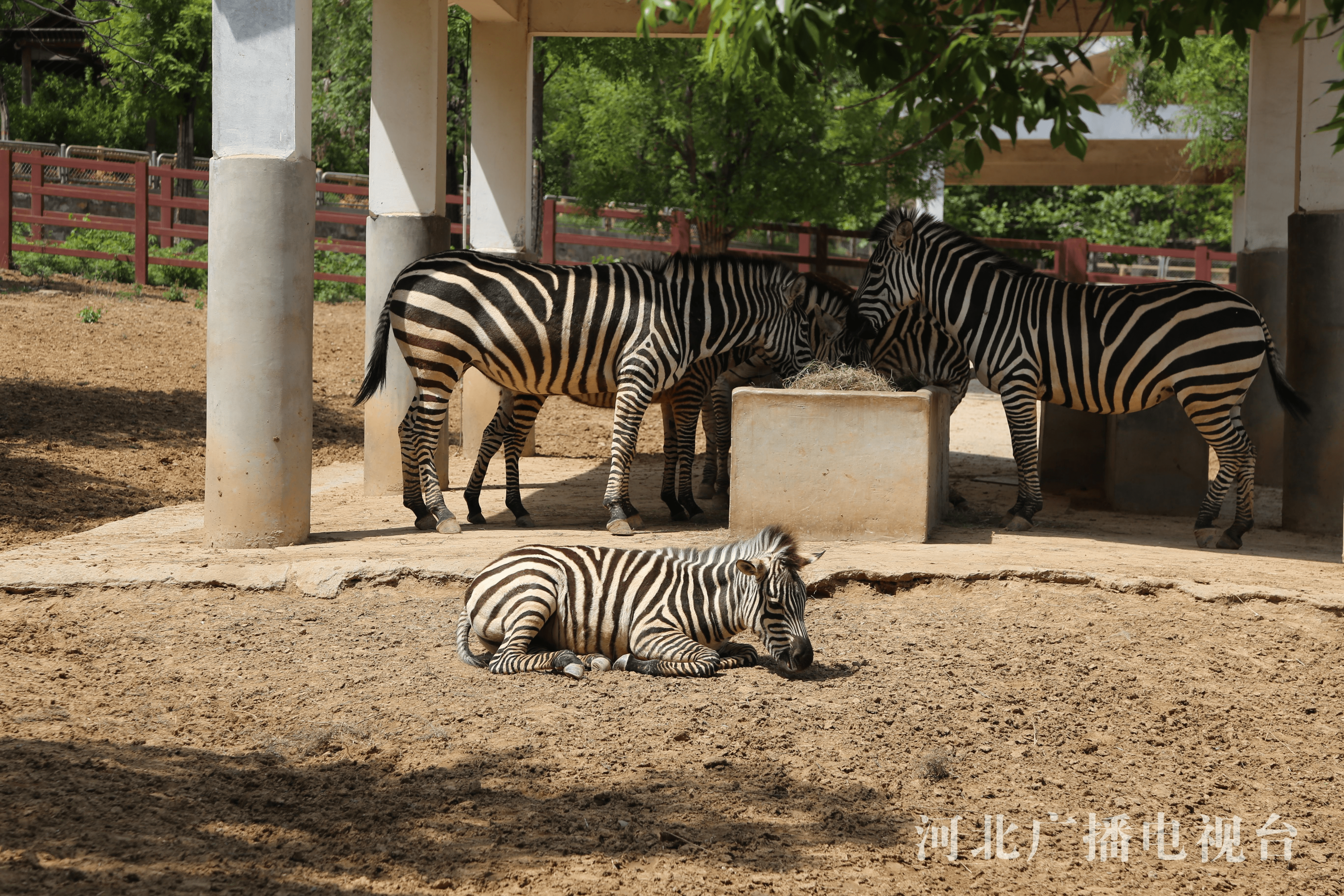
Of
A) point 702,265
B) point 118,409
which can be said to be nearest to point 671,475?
point 702,265

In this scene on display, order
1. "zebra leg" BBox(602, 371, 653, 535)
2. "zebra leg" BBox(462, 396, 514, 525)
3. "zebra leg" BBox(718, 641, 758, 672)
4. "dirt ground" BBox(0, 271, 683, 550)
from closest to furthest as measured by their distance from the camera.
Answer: "zebra leg" BBox(718, 641, 758, 672)
"zebra leg" BBox(602, 371, 653, 535)
"zebra leg" BBox(462, 396, 514, 525)
"dirt ground" BBox(0, 271, 683, 550)

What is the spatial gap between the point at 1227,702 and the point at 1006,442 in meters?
8.28

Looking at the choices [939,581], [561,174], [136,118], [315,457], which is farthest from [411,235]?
[136,118]

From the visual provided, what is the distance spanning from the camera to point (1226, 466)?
791cm

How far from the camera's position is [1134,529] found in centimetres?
859

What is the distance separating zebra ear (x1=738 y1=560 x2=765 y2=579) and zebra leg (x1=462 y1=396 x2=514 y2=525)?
3.62 meters

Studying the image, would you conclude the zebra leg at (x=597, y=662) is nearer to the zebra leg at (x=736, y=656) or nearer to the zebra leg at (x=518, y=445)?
the zebra leg at (x=736, y=656)

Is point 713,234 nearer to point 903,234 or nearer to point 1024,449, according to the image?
point 903,234

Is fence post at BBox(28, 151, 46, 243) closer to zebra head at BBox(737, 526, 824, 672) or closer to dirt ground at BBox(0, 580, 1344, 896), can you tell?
dirt ground at BBox(0, 580, 1344, 896)

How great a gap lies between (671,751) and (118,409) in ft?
31.2

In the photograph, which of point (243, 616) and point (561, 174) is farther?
point (561, 174)

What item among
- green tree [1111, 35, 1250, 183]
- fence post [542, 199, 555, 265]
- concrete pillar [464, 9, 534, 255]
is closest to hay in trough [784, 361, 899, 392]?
concrete pillar [464, 9, 534, 255]

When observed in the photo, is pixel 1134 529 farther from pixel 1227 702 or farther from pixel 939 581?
pixel 1227 702

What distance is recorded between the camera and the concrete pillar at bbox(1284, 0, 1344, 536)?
8.31 meters
